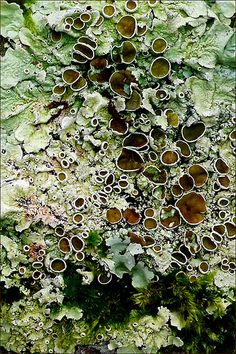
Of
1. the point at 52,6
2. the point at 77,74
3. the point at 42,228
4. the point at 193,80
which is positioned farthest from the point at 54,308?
the point at 52,6

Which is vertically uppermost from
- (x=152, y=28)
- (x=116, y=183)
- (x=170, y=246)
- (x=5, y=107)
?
(x=152, y=28)

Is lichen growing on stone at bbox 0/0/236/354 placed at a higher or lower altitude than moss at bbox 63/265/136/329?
higher

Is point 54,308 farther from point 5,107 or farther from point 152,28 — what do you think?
point 152,28

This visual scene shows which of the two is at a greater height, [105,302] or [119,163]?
[119,163]

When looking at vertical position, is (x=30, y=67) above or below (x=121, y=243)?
above

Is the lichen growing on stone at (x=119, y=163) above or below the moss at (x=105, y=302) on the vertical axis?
above

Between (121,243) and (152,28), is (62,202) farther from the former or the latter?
(152,28)
